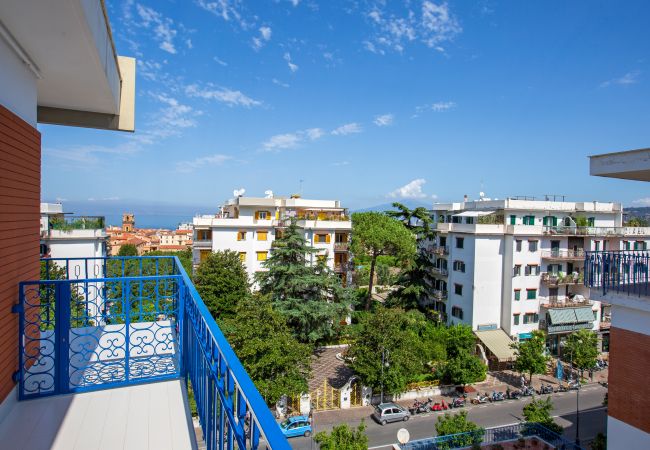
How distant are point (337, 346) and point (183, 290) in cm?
2081

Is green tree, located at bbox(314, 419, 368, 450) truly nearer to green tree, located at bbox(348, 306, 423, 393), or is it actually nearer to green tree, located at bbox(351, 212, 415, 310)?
green tree, located at bbox(348, 306, 423, 393)

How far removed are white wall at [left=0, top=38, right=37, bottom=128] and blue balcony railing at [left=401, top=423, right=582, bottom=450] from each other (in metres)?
13.0

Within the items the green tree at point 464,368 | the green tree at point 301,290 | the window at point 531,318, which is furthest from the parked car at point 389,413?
the window at point 531,318

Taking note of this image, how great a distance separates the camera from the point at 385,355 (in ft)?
52.6

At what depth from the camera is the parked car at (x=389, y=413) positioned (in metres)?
16.1

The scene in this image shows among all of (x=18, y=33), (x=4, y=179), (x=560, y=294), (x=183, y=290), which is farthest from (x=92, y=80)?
(x=560, y=294)

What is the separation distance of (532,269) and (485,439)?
43.1 feet

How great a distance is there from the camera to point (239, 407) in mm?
1640

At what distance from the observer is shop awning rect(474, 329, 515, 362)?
71.1ft

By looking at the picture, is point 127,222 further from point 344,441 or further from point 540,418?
point 540,418

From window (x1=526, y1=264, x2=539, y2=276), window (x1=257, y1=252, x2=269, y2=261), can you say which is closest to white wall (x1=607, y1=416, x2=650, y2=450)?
window (x1=526, y1=264, x2=539, y2=276)

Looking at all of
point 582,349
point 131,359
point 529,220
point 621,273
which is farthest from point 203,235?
point 621,273

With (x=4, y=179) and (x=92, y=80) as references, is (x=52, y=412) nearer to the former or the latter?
(x=4, y=179)

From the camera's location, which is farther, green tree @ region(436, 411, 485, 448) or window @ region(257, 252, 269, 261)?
window @ region(257, 252, 269, 261)
